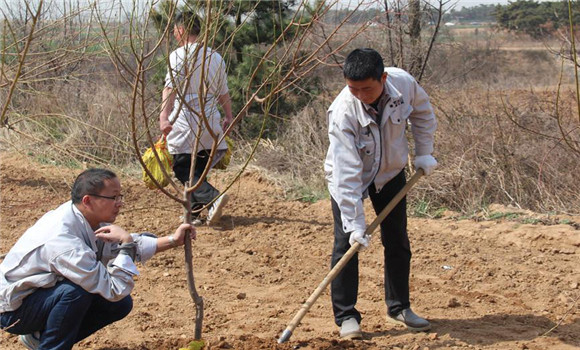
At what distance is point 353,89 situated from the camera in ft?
12.7

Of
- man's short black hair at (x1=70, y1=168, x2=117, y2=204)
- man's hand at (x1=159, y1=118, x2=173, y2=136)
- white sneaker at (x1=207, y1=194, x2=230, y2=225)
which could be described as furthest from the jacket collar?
white sneaker at (x1=207, y1=194, x2=230, y2=225)

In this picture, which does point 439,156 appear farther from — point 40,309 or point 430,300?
point 40,309

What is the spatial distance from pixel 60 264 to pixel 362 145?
5.53ft

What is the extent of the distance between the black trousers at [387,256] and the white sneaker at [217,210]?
94.8 inches

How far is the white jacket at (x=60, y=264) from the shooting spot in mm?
3467

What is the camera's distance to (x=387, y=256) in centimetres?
448

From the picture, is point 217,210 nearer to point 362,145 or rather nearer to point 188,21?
point 188,21

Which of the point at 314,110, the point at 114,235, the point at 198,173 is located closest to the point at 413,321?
the point at 114,235

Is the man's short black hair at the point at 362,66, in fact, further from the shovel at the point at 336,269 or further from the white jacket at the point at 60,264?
the white jacket at the point at 60,264

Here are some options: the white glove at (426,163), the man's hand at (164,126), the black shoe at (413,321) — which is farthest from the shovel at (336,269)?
the man's hand at (164,126)

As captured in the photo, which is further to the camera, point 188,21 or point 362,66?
point 188,21

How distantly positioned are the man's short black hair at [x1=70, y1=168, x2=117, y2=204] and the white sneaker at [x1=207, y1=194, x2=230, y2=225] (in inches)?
115

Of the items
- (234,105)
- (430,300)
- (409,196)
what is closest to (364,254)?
(430,300)

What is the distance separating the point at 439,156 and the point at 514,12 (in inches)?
674
